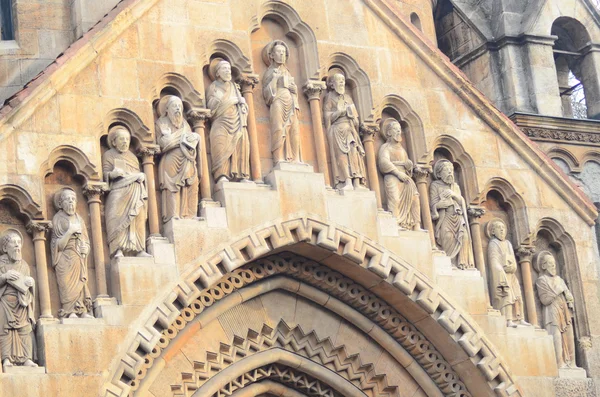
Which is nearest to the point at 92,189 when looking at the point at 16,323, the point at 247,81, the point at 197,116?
the point at 197,116

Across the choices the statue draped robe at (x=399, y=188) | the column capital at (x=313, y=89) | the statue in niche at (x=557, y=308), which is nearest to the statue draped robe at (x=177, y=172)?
the column capital at (x=313, y=89)

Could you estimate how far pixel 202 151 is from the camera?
2070 cm

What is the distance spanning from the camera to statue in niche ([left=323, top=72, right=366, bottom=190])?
21.6 m

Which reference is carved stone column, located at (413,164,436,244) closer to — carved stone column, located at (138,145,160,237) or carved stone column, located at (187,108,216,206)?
carved stone column, located at (187,108,216,206)

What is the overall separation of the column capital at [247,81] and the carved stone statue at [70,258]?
274cm

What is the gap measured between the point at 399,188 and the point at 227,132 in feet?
7.75

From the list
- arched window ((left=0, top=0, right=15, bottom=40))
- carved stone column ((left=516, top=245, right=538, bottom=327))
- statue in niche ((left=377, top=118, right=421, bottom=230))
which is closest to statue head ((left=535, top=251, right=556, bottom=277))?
carved stone column ((left=516, top=245, right=538, bottom=327))

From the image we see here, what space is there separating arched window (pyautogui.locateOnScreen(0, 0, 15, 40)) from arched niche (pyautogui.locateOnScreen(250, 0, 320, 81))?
343 cm

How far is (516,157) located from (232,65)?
3.93 meters

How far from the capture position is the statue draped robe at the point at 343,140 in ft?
70.8

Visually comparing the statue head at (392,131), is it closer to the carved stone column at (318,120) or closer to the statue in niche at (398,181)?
the statue in niche at (398,181)

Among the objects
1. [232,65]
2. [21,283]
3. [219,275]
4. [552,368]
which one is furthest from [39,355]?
[552,368]

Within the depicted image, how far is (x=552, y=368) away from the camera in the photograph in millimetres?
22172

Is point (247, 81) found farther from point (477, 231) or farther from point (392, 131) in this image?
point (477, 231)
